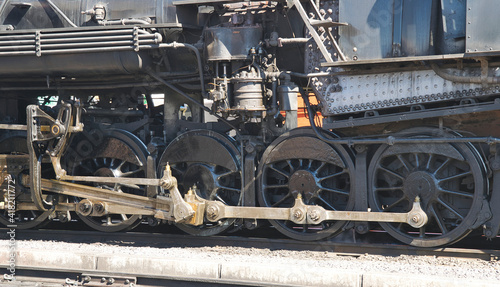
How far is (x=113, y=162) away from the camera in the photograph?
29.5 feet

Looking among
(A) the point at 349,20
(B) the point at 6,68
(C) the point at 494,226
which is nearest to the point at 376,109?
(A) the point at 349,20

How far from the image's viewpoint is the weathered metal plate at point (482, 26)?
20.3ft

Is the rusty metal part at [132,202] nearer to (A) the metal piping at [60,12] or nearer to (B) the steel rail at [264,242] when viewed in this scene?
(B) the steel rail at [264,242]

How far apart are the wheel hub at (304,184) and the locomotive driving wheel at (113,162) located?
87.1 inches

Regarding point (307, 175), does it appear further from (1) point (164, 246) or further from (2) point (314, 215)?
(1) point (164, 246)

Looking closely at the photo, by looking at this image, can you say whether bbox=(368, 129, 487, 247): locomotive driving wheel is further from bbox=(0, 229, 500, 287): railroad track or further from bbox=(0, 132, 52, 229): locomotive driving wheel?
bbox=(0, 132, 52, 229): locomotive driving wheel

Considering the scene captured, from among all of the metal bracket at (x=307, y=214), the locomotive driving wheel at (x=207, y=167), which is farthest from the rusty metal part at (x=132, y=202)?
the locomotive driving wheel at (x=207, y=167)

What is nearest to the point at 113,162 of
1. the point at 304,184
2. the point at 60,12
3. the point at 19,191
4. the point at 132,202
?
the point at 132,202

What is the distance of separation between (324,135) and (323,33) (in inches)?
49.6

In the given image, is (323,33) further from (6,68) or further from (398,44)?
(6,68)


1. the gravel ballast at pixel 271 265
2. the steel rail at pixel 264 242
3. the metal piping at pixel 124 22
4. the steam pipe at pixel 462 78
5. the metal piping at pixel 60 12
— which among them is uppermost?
the metal piping at pixel 60 12

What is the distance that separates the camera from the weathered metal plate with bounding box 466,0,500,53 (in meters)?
6.18

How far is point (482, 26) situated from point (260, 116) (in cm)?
284

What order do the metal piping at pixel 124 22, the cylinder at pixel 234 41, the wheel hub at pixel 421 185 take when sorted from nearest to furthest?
1. the wheel hub at pixel 421 185
2. the cylinder at pixel 234 41
3. the metal piping at pixel 124 22
